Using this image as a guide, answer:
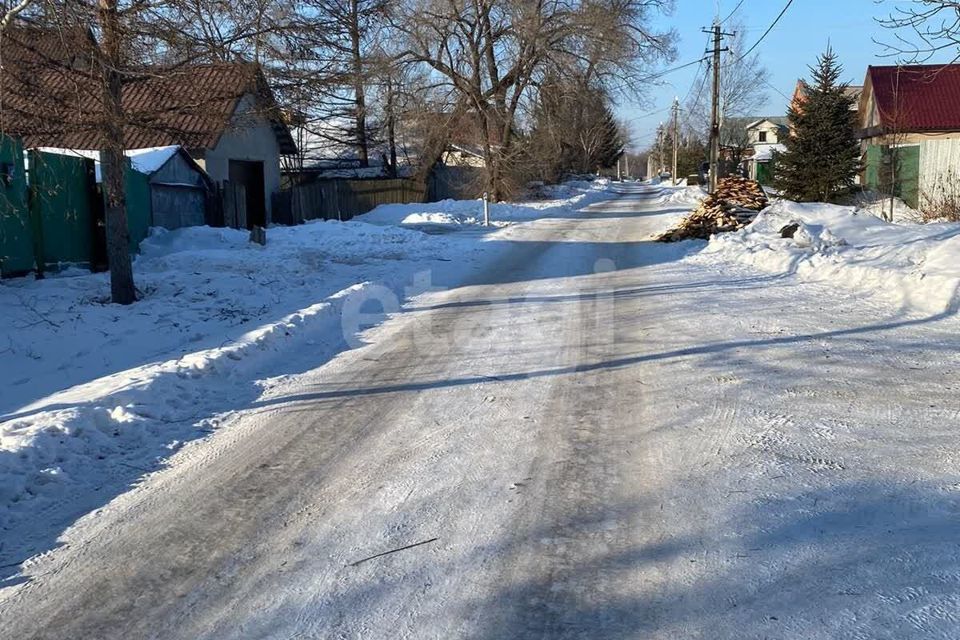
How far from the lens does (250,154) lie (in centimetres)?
2870

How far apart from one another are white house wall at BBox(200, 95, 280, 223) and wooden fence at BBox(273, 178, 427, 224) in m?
0.84

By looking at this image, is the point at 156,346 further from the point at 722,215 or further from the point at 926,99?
the point at 926,99

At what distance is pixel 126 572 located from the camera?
394cm

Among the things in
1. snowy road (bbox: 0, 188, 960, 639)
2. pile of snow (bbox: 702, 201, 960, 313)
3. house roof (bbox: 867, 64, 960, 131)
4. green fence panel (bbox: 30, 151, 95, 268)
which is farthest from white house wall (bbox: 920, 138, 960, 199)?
green fence panel (bbox: 30, 151, 95, 268)

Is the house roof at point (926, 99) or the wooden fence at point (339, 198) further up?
the house roof at point (926, 99)

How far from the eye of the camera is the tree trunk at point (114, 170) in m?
10.6

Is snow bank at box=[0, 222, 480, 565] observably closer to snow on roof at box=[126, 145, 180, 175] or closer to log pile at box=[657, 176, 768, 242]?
snow on roof at box=[126, 145, 180, 175]

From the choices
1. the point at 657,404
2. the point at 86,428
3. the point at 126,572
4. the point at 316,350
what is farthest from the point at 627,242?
the point at 126,572

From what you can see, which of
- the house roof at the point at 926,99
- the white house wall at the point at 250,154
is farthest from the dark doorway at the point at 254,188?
the house roof at the point at 926,99

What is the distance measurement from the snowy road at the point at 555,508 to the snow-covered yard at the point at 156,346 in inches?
15.0

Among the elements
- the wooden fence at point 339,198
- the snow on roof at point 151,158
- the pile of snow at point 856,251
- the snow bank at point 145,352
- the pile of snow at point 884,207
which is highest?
the snow on roof at point 151,158

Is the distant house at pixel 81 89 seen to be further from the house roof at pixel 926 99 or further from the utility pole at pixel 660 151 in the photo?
the utility pole at pixel 660 151

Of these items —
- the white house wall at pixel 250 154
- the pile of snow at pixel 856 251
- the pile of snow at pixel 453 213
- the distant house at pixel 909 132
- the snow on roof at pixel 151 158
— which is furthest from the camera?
the pile of snow at pixel 453 213

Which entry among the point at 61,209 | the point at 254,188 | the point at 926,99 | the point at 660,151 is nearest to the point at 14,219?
the point at 61,209
